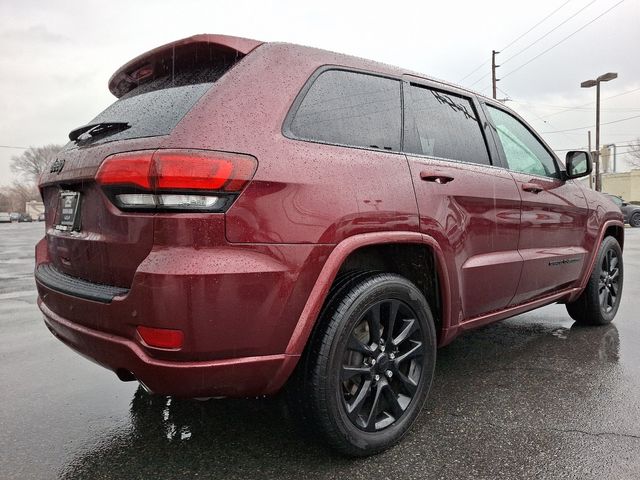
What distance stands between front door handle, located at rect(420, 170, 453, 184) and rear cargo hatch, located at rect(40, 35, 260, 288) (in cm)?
98

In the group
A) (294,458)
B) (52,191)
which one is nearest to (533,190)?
(294,458)

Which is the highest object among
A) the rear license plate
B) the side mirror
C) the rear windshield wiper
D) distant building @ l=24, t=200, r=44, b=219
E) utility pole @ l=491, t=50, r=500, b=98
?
utility pole @ l=491, t=50, r=500, b=98

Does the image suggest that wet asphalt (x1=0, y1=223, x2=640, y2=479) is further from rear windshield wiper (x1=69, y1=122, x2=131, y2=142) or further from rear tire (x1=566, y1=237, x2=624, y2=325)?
rear windshield wiper (x1=69, y1=122, x2=131, y2=142)

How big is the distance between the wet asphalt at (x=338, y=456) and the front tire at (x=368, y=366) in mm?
138

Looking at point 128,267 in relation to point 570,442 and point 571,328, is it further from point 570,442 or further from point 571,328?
point 571,328

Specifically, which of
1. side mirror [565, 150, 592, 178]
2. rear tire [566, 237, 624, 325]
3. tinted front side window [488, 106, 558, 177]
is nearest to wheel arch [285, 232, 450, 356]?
tinted front side window [488, 106, 558, 177]

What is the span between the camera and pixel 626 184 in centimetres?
5725

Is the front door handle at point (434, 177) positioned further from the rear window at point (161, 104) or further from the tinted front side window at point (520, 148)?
the rear window at point (161, 104)

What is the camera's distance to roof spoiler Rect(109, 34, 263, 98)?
81.4 inches

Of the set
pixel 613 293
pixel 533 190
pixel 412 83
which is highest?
pixel 412 83

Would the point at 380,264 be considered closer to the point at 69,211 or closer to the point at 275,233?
the point at 275,233

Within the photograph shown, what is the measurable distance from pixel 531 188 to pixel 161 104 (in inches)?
92.9

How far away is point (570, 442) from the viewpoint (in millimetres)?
2250

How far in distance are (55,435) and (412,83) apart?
101 inches
